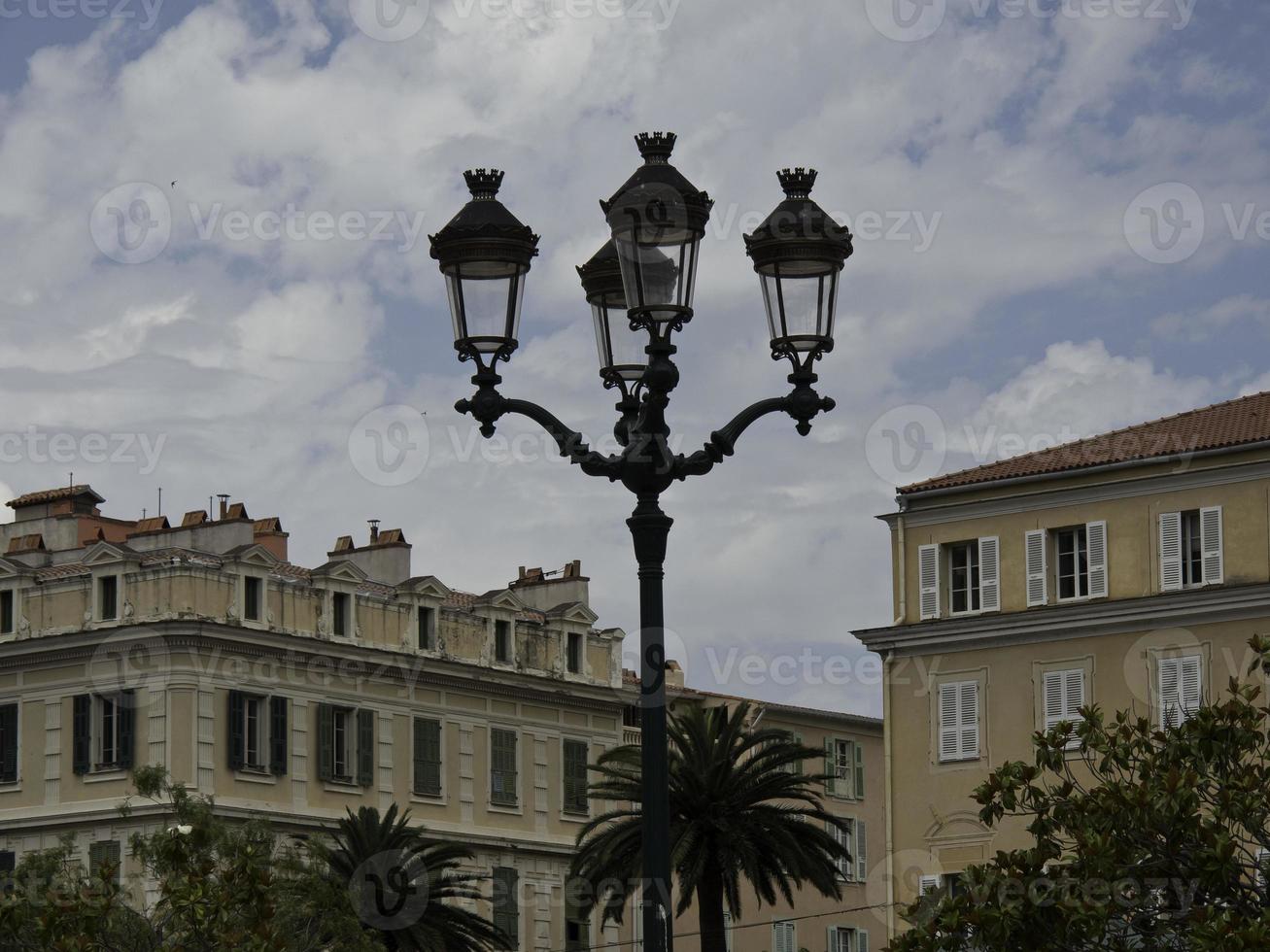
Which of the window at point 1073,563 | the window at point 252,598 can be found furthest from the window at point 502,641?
the window at point 1073,563

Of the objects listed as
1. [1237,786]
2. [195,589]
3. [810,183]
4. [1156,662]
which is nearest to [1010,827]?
[1156,662]

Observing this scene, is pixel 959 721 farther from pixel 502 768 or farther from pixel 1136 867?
pixel 1136 867

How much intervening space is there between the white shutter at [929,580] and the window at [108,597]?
19019 millimetres

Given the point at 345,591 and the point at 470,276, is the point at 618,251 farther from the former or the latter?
the point at 345,591

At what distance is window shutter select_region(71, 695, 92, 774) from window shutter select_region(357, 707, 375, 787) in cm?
677

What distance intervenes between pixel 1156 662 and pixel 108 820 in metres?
24.0

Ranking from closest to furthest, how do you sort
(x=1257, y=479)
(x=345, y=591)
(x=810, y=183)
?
(x=810, y=183)
(x=1257, y=479)
(x=345, y=591)

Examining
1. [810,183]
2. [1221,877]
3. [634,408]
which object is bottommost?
[1221,877]

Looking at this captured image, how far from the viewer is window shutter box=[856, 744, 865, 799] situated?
80375mm

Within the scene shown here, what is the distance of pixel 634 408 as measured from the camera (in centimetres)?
1627

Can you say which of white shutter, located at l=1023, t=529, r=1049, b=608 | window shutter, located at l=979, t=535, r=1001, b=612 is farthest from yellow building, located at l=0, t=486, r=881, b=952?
white shutter, located at l=1023, t=529, r=1049, b=608

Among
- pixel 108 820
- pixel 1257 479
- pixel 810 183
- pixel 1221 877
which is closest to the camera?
pixel 810 183

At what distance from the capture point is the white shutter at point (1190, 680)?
169ft

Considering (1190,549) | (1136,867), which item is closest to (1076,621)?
(1190,549)
